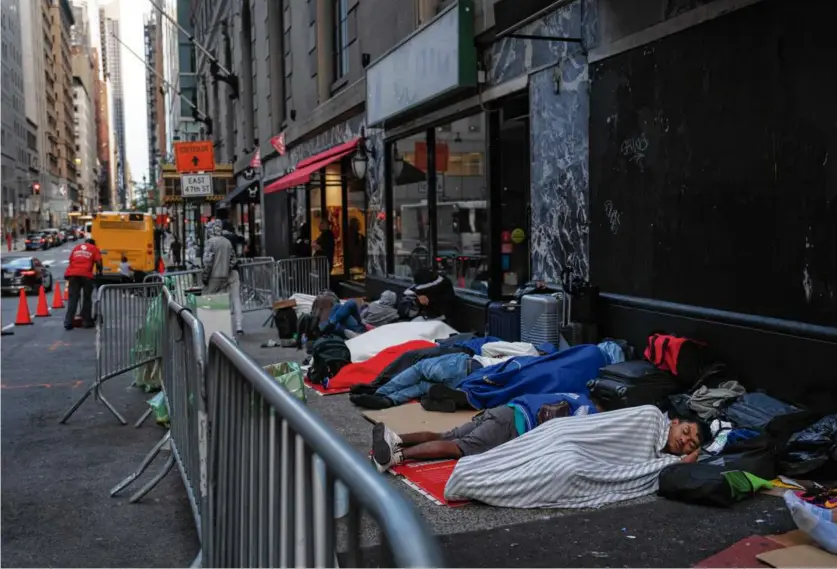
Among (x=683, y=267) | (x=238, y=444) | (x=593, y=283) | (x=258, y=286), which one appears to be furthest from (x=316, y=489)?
(x=258, y=286)

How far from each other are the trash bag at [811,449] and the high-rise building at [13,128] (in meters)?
92.7

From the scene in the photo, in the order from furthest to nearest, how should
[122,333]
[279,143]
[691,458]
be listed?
[279,143] < [122,333] < [691,458]

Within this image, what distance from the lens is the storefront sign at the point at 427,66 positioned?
10.1 metres

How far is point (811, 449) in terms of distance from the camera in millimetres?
4668

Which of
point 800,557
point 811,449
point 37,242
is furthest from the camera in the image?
point 37,242

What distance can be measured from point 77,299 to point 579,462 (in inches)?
482

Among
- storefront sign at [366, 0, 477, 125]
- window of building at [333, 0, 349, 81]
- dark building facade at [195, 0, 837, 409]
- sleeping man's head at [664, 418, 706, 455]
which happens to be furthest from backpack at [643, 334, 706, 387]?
window of building at [333, 0, 349, 81]

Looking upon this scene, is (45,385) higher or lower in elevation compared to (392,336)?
lower

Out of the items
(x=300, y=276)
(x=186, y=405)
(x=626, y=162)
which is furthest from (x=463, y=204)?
(x=186, y=405)

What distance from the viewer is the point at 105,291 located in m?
7.89

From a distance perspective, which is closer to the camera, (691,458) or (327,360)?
(691,458)

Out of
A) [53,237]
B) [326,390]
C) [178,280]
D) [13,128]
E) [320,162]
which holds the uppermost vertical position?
[13,128]

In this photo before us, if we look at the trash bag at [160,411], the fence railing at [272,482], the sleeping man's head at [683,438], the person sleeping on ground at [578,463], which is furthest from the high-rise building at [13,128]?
the fence railing at [272,482]

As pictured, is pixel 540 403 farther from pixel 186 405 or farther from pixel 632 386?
pixel 186 405
